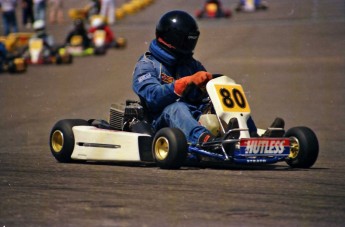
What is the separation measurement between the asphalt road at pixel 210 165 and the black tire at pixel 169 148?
85mm

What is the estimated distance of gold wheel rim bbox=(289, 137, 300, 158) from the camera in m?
7.39

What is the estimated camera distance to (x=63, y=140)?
26.2ft

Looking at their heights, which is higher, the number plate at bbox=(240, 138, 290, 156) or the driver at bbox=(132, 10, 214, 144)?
the driver at bbox=(132, 10, 214, 144)

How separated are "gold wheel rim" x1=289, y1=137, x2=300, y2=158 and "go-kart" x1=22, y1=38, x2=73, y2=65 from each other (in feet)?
45.4

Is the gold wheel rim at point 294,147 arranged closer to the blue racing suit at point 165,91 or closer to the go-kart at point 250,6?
the blue racing suit at point 165,91

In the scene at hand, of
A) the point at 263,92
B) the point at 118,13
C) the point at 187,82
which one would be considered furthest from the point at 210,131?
the point at 118,13

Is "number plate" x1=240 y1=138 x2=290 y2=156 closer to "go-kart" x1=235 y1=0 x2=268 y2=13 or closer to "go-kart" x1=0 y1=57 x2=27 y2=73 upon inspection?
"go-kart" x1=0 y1=57 x2=27 y2=73

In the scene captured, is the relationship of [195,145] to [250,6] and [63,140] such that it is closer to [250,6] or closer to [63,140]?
[63,140]

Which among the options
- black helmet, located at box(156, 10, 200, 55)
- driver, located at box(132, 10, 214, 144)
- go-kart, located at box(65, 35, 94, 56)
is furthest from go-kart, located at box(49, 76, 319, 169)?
go-kart, located at box(65, 35, 94, 56)

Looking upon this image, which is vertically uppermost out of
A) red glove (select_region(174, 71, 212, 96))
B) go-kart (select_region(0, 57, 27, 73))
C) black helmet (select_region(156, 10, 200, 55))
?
black helmet (select_region(156, 10, 200, 55))

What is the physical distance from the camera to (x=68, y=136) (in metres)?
7.99

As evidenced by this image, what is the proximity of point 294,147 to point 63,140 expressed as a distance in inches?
72.8

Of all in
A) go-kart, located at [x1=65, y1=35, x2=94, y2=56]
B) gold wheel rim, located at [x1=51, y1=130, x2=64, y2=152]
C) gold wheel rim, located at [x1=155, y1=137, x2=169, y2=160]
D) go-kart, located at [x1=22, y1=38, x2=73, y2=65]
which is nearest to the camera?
Result: gold wheel rim, located at [x1=155, y1=137, x2=169, y2=160]

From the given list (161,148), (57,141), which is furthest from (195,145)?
(57,141)
